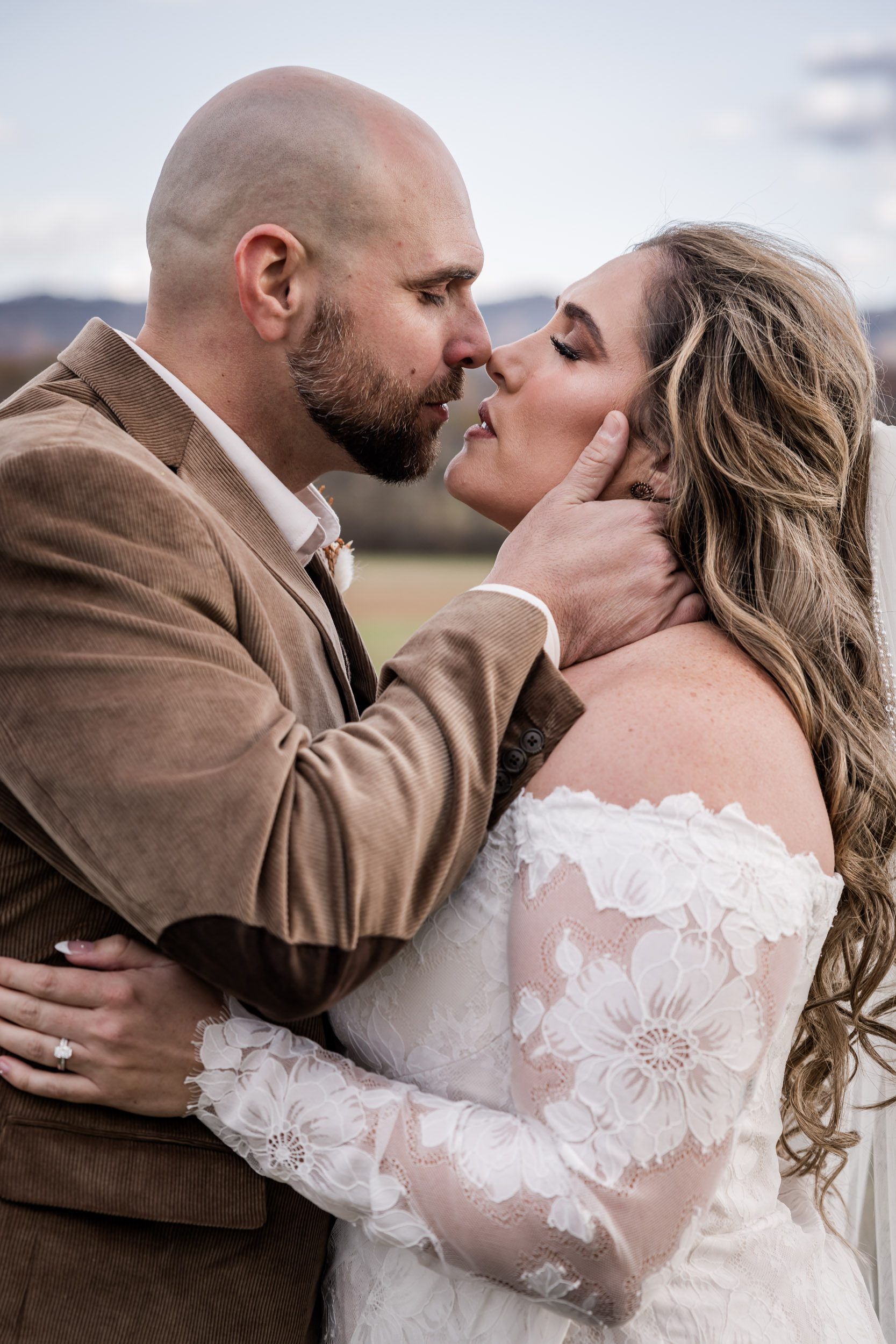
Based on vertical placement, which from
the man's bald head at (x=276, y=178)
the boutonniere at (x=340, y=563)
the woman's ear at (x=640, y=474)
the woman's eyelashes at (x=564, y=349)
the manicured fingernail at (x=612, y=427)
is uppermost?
the man's bald head at (x=276, y=178)

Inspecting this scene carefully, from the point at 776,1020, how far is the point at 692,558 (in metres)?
0.71

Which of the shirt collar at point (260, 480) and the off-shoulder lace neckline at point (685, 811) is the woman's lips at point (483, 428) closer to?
the shirt collar at point (260, 480)

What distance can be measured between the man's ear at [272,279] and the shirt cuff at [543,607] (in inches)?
25.8

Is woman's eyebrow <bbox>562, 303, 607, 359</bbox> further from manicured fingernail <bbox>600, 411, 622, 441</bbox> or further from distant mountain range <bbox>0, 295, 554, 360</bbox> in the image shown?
distant mountain range <bbox>0, 295, 554, 360</bbox>

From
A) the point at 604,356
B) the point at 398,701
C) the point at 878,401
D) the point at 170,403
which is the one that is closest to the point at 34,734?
the point at 398,701

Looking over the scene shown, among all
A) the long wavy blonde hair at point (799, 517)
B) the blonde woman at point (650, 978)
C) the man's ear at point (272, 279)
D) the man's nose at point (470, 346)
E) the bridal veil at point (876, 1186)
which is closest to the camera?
the blonde woman at point (650, 978)

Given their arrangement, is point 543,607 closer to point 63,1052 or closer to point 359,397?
point 359,397

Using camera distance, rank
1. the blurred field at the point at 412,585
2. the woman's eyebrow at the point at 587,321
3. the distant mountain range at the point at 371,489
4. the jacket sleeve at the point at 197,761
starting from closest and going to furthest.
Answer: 1. the jacket sleeve at the point at 197,761
2. the woman's eyebrow at the point at 587,321
3. the distant mountain range at the point at 371,489
4. the blurred field at the point at 412,585

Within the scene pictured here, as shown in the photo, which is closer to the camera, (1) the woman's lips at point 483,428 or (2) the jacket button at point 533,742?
(2) the jacket button at point 533,742

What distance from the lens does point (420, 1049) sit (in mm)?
1436

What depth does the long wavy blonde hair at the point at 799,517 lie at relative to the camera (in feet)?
5.32

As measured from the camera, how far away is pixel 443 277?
1.92 m

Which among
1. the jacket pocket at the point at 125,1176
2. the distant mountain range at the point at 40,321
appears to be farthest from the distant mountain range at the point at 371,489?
the jacket pocket at the point at 125,1176

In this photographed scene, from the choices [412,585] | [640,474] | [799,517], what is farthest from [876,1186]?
[412,585]
